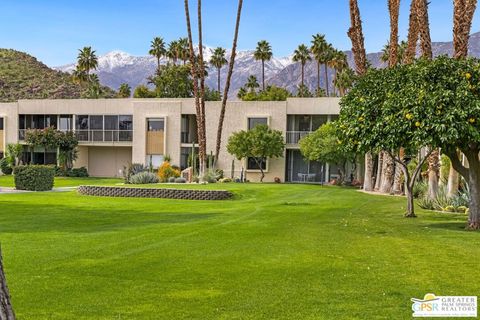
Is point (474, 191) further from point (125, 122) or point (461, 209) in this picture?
point (125, 122)

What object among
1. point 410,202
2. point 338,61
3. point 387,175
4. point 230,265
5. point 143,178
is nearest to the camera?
point 230,265

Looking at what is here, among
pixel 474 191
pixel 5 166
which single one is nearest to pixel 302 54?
pixel 5 166

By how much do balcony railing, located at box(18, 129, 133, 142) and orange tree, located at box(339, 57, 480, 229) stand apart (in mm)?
36721

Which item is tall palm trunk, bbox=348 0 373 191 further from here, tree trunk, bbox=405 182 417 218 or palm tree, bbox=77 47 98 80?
palm tree, bbox=77 47 98 80

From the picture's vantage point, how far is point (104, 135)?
50812 millimetres

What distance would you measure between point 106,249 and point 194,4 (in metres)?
31.9

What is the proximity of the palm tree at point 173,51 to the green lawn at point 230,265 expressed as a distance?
2657 inches

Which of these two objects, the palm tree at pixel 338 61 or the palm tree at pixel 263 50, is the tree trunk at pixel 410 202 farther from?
the palm tree at pixel 263 50

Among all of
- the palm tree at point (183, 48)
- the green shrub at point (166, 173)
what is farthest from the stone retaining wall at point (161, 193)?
the palm tree at point (183, 48)

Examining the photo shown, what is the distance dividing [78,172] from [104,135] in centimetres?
403

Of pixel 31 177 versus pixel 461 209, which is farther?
pixel 31 177

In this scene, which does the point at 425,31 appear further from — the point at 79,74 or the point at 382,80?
the point at 79,74

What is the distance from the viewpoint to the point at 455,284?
8.20m

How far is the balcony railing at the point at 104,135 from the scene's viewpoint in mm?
50406
